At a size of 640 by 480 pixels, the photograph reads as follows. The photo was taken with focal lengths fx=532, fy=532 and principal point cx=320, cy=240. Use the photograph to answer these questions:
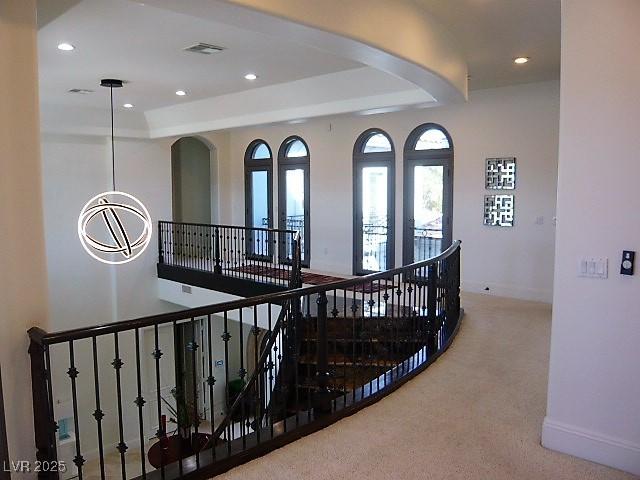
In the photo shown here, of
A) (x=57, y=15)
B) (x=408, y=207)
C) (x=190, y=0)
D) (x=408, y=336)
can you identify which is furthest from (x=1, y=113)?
(x=408, y=207)

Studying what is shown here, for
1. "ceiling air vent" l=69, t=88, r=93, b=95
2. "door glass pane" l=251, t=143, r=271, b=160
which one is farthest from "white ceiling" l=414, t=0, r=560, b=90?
"door glass pane" l=251, t=143, r=271, b=160

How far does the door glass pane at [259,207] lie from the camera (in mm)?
11312

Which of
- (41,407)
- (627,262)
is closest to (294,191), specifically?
(627,262)

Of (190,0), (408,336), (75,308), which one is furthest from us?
(75,308)

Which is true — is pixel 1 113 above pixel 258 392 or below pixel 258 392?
above

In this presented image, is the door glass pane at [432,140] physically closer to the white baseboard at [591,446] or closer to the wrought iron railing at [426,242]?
the wrought iron railing at [426,242]

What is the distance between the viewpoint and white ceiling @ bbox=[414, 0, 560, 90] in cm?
435

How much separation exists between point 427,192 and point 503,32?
150 inches

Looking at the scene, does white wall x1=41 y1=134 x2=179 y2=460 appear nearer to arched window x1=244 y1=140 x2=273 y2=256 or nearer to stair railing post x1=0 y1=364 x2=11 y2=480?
arched window x1=244 y1=140 x2=273 y2=256

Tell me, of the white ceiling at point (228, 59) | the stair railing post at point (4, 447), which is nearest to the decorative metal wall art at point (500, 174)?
the white ceiling at point (228, 59)

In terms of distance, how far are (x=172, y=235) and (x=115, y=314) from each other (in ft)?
5.99

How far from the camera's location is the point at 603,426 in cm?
298

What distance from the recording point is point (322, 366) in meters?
3.66

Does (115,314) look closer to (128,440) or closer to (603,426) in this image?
(128,440)
